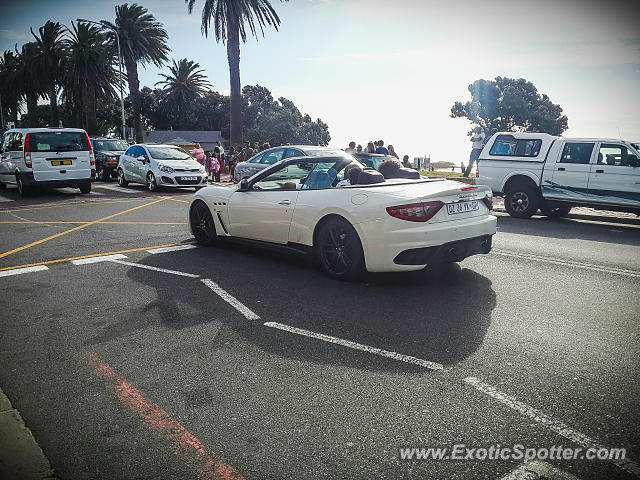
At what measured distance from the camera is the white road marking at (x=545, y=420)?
2.46 m

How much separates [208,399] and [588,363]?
2.71 meters

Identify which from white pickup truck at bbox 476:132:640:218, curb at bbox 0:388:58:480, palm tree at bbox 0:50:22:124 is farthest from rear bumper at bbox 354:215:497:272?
palm tree at bbox 0:50:22:124

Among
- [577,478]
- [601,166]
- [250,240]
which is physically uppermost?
[601,166]

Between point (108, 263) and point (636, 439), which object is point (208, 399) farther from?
point (108, 263)

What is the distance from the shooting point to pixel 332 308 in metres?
4.95

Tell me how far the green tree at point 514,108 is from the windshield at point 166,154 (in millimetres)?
52716

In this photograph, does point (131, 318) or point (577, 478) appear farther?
point (131, 318)

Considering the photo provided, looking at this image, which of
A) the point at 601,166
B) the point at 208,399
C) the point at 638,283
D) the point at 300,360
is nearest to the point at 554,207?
the point at 601,166

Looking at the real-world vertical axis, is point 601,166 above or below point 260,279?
above

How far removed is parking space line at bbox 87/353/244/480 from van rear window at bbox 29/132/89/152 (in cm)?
1390

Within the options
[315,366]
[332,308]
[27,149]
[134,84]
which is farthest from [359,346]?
[134,84]

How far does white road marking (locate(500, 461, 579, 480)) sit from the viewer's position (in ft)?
7.86

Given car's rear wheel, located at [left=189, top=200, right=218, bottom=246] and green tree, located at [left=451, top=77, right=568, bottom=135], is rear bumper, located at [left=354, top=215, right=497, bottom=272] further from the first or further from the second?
green tree, located at [left=451, top=77, right=568, bottom=135]

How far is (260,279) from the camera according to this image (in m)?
6.13
